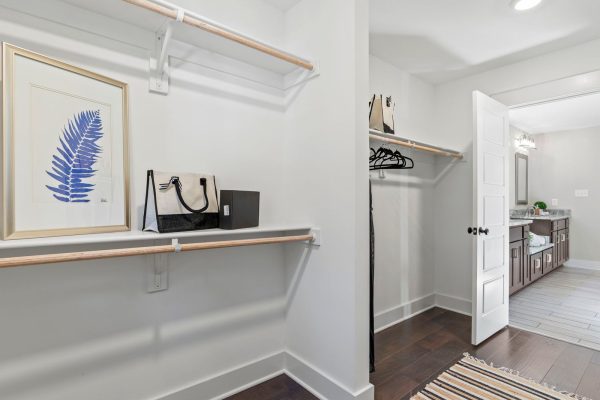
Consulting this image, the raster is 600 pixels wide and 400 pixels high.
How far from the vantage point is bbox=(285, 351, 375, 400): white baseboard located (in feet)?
5.38

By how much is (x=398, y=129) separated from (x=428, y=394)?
6.94 feet

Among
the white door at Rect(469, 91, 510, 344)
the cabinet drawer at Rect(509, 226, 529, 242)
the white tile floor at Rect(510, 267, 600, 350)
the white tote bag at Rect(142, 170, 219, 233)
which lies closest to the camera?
the white tote bag at Rect(142, 170, 219, 233)

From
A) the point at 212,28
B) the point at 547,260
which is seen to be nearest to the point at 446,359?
the point at 212,28

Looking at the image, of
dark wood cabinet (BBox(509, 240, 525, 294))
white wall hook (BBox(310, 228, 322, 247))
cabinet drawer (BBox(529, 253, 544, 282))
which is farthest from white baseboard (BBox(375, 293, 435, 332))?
cabinet drawer (BBox(529, 253, 544, 282))

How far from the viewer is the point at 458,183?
3152 mm

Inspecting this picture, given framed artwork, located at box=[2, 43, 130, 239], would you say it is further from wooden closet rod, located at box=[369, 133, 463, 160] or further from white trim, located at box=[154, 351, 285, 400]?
wooden closet rod, located at box=[369, 133, 463, 160]

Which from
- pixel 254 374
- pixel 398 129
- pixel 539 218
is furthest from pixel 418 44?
pixel 539 218

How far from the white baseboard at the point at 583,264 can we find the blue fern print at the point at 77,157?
265 inches

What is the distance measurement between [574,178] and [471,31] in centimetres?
448

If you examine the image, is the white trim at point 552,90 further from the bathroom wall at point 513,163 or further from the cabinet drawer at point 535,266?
the bathroom wall at point 513,163

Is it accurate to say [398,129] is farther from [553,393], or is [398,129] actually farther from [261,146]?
[553,393]

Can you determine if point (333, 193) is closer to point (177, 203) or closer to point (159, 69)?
point (177, 203)

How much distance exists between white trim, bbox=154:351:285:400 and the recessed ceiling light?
268cm

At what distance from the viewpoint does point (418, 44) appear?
2.53 meters
